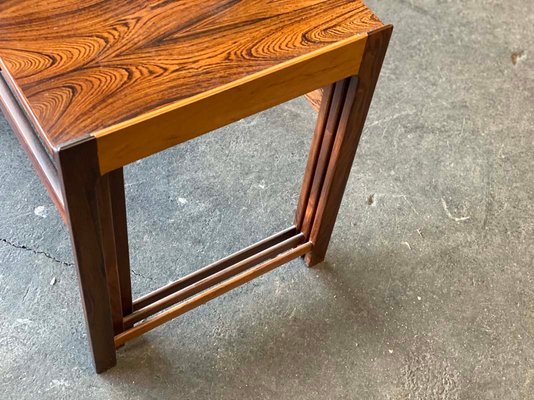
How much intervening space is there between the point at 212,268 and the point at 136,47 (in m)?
0.49

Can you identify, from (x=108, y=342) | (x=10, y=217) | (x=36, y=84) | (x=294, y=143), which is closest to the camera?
(x=36, y=84)

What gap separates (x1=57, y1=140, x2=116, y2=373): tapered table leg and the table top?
30mm

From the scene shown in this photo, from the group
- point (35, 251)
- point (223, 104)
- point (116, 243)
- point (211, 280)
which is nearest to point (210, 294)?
point (211, 280)

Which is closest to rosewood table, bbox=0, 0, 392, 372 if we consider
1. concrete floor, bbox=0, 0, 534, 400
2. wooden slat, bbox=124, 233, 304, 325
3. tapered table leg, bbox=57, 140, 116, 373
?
tapered table leg, bbox=57, 140, 116, 373

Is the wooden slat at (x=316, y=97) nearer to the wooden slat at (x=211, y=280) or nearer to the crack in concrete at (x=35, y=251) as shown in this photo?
the wooden slat at (x=211, y=280)

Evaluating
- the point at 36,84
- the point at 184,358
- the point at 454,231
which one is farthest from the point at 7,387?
A: the point at 454,231

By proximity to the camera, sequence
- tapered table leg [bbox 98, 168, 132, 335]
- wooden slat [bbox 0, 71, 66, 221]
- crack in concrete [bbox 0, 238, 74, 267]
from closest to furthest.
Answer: tapered table leg [bbox 98, 168, 132, 335]
wooden slat [bbox 0, 71, 66, 221]
crack in concrete [bbox 0, 238, 74, 267]

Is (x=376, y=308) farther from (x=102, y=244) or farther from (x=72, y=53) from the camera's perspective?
(x=72, y=53)

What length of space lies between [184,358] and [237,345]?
10 cm

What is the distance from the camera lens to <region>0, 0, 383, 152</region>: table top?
0.86 m

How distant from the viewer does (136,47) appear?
0.93 meters

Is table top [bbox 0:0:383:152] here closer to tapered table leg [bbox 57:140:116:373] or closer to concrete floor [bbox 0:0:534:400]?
tapered table leg [bbox 57:140:116:373]

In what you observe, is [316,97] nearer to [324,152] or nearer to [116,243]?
[324,152]

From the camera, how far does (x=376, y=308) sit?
1.39 meters
